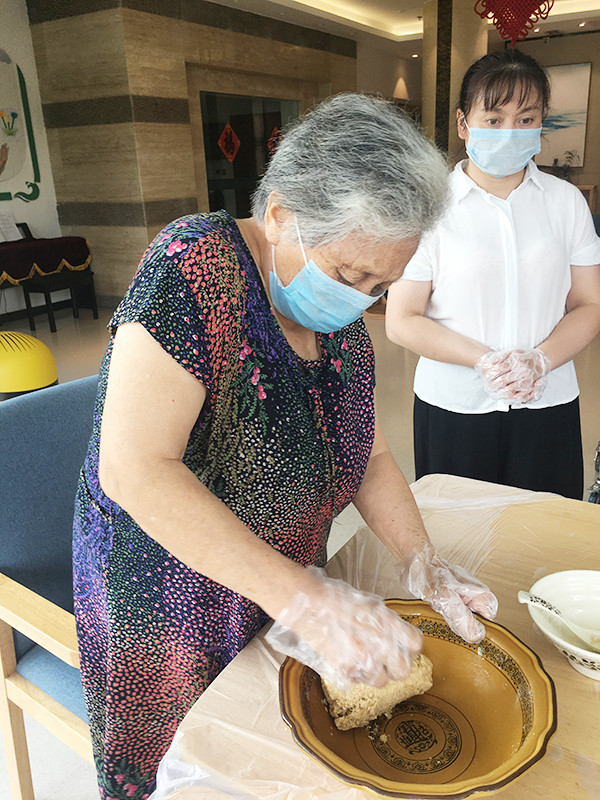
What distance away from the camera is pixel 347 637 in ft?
2.51

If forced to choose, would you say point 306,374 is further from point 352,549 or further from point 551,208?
point 551,208

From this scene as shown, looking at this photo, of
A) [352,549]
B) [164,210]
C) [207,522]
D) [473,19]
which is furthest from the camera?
[164,210]

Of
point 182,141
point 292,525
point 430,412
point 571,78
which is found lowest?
point 430,412

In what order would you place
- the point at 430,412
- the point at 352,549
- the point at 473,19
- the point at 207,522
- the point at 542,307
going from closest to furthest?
the point at 207,522, the point at 352,549, the point at 542,307, the point at 430,412, the point at 473,19

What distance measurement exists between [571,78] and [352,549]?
39.5 feet

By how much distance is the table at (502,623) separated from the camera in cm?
74

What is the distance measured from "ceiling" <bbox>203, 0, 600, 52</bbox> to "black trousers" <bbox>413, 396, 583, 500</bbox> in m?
7.18

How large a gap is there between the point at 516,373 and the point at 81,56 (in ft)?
22.2

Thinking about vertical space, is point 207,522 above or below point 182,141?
below

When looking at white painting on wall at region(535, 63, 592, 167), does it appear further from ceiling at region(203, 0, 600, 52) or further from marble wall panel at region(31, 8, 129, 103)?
marble wall panel at region(31, 8, 129, 103)

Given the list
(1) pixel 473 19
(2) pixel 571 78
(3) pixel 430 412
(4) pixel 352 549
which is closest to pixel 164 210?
(1) pixel 473 19

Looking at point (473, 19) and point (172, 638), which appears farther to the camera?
point (473, 19)

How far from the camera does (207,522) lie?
80 cm

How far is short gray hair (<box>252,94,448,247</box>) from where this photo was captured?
2.51 feet
